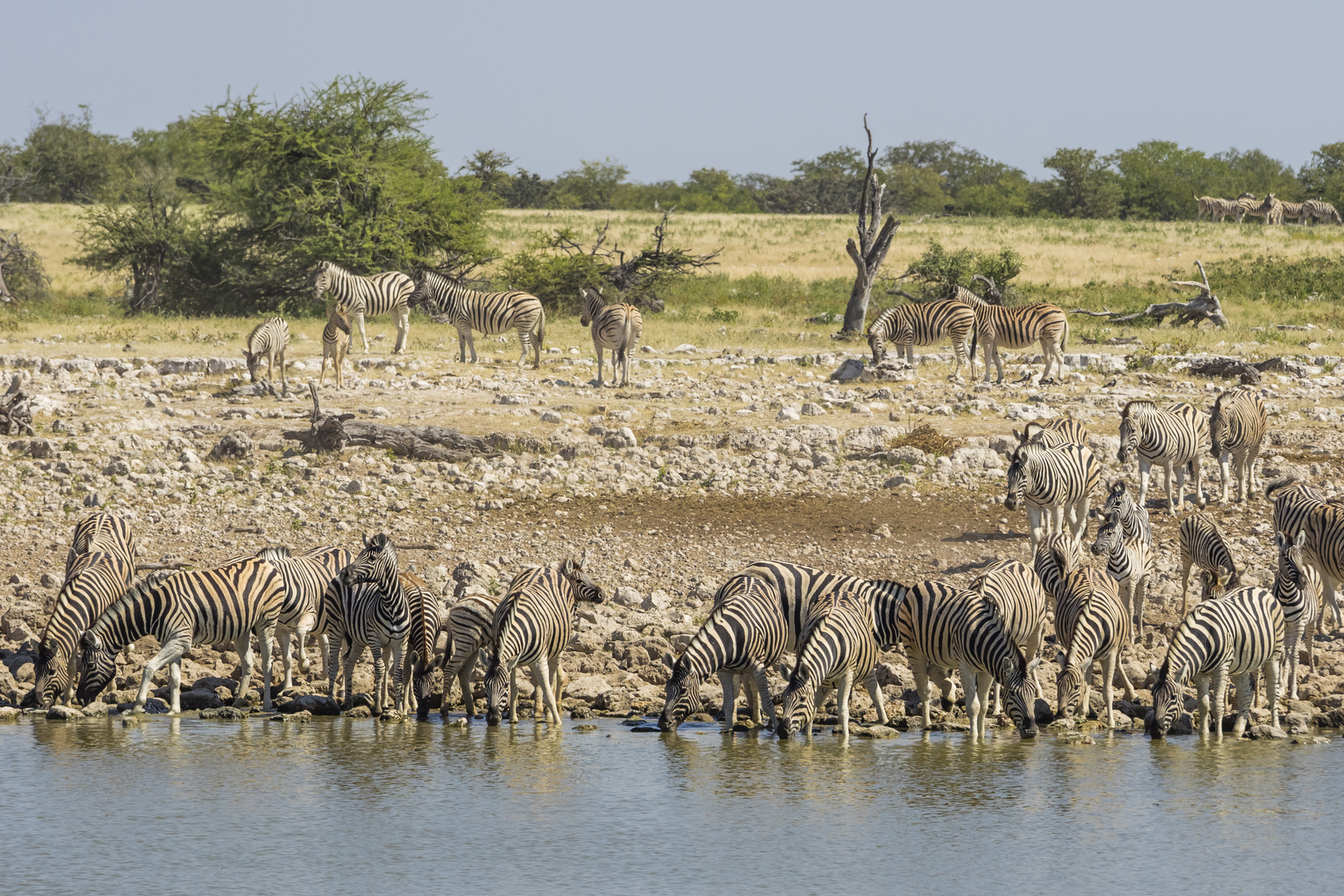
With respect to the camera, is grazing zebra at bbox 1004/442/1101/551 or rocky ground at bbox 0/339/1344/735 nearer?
rocky ground at bbox 0/339/1344/735

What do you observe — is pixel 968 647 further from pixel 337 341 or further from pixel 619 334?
pixel 337 341

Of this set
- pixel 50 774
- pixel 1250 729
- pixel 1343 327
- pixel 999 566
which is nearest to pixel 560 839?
pixel 50 774

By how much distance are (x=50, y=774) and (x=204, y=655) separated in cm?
322

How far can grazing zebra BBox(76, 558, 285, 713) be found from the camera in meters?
10.7

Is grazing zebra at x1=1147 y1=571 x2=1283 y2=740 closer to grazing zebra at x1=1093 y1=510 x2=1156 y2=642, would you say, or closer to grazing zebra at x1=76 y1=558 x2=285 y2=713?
grazing zebra at x1=1093 y1=510 x2=1156 y2=642

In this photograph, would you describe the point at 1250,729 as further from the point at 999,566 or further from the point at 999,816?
the point at 999,816

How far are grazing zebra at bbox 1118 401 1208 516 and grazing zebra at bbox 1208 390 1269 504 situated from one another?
0.65 ft

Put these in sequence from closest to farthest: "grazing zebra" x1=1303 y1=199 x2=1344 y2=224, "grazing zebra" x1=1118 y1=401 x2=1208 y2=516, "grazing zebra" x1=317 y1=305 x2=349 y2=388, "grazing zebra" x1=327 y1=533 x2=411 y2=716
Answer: "grazing zebra" x1=327 y1=533 x2=411 y2=716 < "grazing zebra" x1=1118 y1=401 x2=1208 y2=516 < "grazing zebra" x1=317 y1=305 x2=349 y2=388 < "grazing zebra" x1=1303 y1=199 x2=1344 y2=224

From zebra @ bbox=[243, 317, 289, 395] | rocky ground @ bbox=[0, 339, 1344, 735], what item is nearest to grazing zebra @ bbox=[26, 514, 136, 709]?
rocky ground @ bbox=[0, 339, 1344, 735]

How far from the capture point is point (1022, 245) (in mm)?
48625

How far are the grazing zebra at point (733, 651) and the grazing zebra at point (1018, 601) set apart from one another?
4.91 ft

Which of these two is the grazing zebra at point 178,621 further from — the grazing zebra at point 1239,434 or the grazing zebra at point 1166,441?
the grazing zebra at point 1239,434

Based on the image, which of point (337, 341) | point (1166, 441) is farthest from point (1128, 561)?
point (337, 341)

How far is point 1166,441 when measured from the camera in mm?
15570
